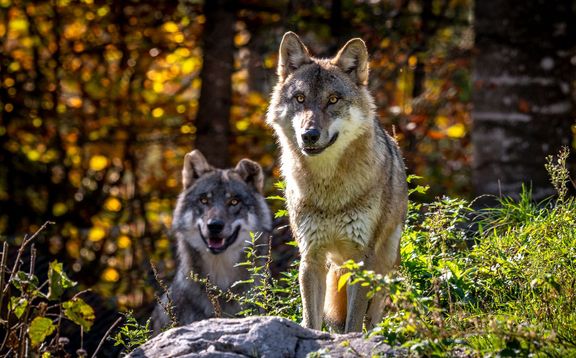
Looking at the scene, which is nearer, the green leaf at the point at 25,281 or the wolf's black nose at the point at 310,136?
the green leaf at the point at 25,281

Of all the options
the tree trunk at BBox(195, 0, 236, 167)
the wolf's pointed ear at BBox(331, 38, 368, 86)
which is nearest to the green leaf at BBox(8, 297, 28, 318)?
the wolf's pointed ear at BBox(331, 38, 368, 86)

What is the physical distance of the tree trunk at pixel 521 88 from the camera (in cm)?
1044

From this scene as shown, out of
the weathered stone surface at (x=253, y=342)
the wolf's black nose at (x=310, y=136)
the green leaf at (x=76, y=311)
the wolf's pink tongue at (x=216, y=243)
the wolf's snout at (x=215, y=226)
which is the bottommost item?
the wolf's pink tongue at (x=216, y=243)

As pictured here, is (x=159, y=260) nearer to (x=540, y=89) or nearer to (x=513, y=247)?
(x=540, y=89)

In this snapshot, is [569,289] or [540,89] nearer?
[569,289]

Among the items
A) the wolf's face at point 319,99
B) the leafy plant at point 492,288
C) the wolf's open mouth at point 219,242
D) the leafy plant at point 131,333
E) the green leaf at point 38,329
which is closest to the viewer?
the leafy plant at point 492,288

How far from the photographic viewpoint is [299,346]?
4.64 m

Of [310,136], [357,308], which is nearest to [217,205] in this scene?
[310,136]

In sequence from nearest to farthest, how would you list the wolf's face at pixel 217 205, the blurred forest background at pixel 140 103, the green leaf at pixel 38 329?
the green leaf at pixel 38 329, the wolf's face at pixel 217 205, the blurred forest background at pixel 140 103

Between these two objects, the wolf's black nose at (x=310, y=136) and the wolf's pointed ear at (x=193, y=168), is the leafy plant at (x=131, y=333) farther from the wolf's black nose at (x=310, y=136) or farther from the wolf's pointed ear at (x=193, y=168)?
the wolf's pointed ear at (x=193, y=168)

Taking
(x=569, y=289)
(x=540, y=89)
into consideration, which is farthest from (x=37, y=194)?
(x=569, y=289)

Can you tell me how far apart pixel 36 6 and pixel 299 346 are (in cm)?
942

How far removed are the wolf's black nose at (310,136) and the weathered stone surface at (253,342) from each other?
1.52 metres

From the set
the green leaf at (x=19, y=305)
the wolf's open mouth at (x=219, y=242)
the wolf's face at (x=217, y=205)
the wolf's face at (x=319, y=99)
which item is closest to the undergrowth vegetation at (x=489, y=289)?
the wolf's face at (x=319, y=99)
